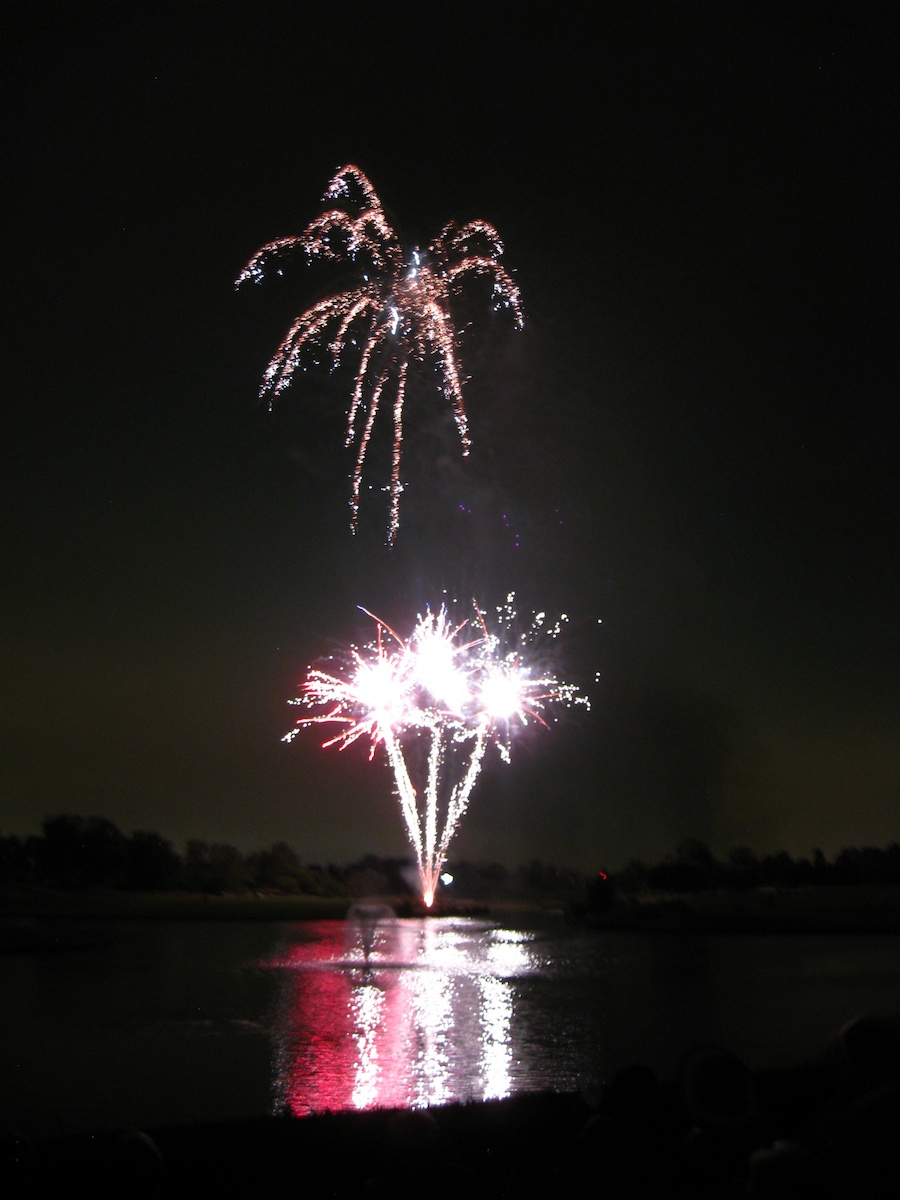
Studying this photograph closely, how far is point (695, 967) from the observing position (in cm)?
2747

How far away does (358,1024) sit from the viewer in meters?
14.2

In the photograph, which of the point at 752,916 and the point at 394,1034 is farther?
the point at 752,916

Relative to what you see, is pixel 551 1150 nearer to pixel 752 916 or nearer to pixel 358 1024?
pixel 358 1024

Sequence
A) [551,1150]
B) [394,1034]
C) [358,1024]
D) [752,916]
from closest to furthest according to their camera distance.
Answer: [551,1150]
[394,1034]
[358,1024]
[752,916]

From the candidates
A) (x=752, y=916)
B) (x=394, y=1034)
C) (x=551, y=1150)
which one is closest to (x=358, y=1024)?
(x=394, y=1034)

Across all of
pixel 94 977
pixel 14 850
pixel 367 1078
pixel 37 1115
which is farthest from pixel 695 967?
pixel 14 850

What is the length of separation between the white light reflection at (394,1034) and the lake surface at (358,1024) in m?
0.04

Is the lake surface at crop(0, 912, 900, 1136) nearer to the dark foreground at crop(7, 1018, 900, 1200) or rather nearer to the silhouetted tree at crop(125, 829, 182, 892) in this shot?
the dark foreground at crop(7, 1018, 900, 1200)

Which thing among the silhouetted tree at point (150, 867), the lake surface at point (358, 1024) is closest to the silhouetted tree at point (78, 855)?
the silhouetted tree at point (150, 867)

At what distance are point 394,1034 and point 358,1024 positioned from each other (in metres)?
1.37

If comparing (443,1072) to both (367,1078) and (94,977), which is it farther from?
(94,977)

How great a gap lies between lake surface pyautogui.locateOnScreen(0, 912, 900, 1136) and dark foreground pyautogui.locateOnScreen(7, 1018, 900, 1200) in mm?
2121

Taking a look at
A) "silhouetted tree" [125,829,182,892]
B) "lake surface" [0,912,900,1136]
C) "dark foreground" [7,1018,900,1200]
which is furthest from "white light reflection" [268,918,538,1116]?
"silhouetted tree" [125,829,182,892]

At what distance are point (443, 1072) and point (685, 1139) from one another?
517cm
